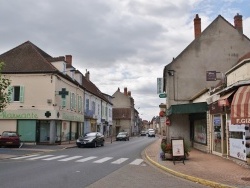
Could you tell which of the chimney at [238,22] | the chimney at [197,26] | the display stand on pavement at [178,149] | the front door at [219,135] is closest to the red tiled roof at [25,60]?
the chimney at [197,26]

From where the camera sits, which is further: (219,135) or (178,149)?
(219,135)

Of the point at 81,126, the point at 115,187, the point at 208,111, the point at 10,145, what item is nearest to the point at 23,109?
the point at 10,145

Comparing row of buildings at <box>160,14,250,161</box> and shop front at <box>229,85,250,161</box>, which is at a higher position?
row of buildings at <box>160,14,250,161</box>

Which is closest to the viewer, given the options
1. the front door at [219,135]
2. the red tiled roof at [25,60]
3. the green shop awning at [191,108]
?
the front door at [219,135]

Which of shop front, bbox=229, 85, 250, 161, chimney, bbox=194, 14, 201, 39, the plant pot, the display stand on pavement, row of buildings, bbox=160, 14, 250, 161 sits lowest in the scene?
the plant pot

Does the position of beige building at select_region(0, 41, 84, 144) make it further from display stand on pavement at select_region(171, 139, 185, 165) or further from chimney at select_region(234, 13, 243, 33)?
display stand on pavement at select_region(171, 139, 185, 165)

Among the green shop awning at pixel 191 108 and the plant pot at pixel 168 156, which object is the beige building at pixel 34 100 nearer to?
the green shop awning at pixel 191 108

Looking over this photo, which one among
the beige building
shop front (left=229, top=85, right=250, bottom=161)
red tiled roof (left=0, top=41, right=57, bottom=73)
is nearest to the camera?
shop front (left=229, top=85, right=250, bottom=161)

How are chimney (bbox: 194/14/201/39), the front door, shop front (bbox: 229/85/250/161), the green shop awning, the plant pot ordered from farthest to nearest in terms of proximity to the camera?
chimney (bbox: 194/14/201/39)
the green shop awning
the front door
the plant pot
shop front (bbox: 229/85/250/161)

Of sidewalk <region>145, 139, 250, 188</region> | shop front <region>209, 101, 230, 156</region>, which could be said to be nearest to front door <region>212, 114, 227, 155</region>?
shop front <region>209, 101, 230, 156</region>

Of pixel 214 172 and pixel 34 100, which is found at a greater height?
pixel 34 100

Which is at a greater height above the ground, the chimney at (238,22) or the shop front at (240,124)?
the chimney at (238,22)

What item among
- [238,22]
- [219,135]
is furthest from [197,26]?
[219,135]

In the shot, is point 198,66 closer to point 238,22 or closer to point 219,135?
point 238,22
